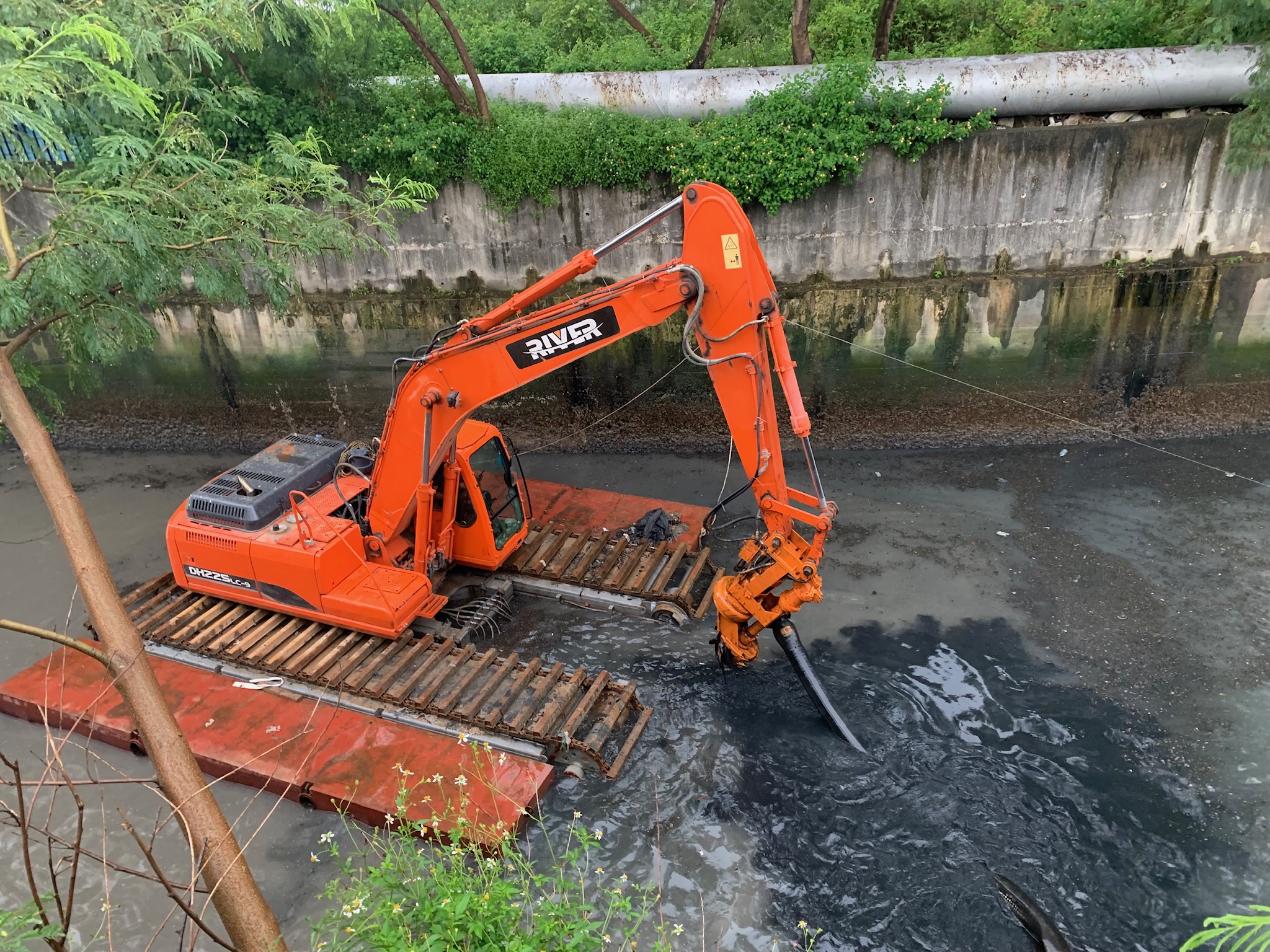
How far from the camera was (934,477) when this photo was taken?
9.98 meters

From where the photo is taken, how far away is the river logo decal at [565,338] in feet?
19.2

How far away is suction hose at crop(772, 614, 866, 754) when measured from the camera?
19.9ft

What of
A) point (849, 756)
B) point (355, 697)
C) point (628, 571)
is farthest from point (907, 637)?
point (355, 697)

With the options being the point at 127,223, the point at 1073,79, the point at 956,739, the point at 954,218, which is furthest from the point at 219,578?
the point at 1073,79

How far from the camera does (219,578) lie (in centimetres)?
716

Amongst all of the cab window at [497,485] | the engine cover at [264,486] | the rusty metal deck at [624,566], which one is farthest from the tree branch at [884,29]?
the engine cover at [264,486]

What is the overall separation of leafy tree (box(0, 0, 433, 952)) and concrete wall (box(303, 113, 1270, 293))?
2.62m

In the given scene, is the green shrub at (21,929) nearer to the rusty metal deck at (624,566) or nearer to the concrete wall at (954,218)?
the rusty metal deck at (624,566)

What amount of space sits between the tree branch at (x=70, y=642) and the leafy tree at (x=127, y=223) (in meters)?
0.04

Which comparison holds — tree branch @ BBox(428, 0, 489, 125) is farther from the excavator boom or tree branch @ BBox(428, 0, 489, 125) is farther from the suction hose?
the suction hose

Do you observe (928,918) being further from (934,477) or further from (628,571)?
(934,477)

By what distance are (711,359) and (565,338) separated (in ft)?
3.73

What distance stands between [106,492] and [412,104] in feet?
22.2

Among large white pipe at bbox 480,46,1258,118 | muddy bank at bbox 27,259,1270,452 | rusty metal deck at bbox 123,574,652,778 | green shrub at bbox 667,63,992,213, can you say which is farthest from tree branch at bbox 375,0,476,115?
rusty metal deck at bbox 123,574,652,778
